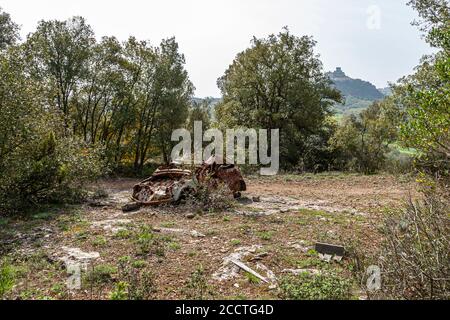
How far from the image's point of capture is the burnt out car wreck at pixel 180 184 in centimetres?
1070

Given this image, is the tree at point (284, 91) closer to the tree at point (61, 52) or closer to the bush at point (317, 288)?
the tree at point (61, 52)

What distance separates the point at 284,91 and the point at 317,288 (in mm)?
21057

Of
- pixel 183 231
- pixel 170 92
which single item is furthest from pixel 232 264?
pixel 170 92

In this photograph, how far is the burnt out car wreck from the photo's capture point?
10.7 meters

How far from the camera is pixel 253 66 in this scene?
24.4 meters

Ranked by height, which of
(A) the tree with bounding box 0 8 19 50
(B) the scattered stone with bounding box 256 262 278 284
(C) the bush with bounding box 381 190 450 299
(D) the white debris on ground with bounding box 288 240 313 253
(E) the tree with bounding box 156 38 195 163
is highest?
(A) the tree with bounding box 0 8 19 50

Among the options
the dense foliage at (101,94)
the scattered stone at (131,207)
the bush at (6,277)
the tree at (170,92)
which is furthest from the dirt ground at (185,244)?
the tree at (170,92)

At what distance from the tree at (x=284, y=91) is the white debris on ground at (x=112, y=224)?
15.5 metres

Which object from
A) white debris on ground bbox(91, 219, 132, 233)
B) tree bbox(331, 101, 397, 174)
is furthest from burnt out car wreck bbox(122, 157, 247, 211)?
tree bbox(331, 101, 397, 174)

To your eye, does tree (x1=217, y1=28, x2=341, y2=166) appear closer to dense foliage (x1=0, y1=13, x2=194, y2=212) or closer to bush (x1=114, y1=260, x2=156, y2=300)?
dense foliage (x1=0, y1=13, x2=194, y2=212)

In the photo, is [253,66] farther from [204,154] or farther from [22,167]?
[22,167]

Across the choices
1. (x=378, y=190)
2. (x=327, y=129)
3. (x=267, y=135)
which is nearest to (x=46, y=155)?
(x=378, y=190)

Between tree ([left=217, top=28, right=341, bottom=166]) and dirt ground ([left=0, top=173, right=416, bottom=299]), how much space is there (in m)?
12.3

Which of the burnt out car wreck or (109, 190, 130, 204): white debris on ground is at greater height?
the burnt out car wreck
